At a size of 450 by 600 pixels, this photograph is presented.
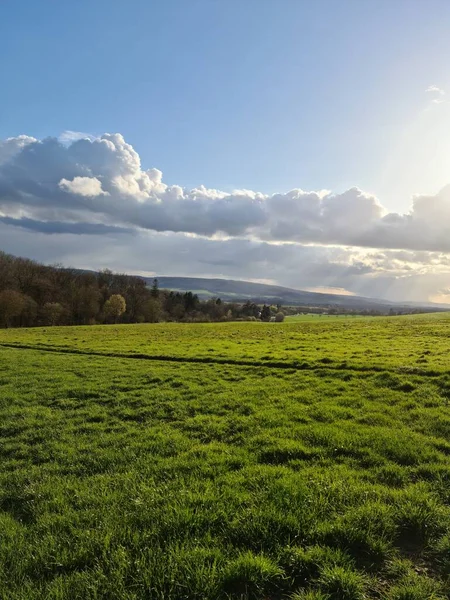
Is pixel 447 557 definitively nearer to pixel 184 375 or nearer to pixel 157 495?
pixel 157 495

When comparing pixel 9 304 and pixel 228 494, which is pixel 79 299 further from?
pixel 228 494

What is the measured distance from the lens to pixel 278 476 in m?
6.61

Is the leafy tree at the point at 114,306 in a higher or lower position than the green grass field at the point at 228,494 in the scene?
lower

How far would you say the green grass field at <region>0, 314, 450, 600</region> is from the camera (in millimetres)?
4281

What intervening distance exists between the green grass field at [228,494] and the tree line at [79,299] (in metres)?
66.8

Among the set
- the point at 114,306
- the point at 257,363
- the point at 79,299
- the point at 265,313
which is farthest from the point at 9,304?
the point at 265,313

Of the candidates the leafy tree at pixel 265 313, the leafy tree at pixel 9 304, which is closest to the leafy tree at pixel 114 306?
the leafy tree at pixel 9 304

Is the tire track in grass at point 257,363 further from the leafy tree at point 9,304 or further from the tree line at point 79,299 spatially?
the tree line at point 79,299

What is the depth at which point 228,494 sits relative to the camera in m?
5.96

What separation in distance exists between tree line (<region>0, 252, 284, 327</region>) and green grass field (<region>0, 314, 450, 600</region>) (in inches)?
2630

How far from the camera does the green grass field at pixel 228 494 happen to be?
4281 mm

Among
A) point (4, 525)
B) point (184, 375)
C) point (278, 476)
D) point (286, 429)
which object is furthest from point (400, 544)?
point (184, 375)

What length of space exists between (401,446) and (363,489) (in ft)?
7.73

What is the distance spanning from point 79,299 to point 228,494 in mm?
87247
